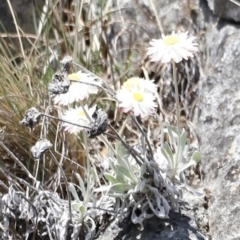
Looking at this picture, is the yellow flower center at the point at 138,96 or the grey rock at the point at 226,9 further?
the grey rock at the point at 226,9

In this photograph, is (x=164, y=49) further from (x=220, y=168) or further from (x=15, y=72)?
(x=15, y=72)

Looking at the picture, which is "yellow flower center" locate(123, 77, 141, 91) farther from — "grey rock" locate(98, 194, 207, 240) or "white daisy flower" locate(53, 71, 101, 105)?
"grey rock" locate(98, 194, 207, 240)

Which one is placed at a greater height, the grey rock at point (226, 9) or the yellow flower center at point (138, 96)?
the grey rock at point (226, 9)

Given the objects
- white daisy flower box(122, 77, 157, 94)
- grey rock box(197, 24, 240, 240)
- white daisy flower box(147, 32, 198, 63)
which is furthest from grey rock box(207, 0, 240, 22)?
white daisy flower box(122, 77, 157, 94)

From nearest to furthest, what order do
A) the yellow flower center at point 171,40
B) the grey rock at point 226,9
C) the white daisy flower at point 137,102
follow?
the white daisy flower at point 137,102
the yellow flower center at point 171,40
the grey rock at point 226,9

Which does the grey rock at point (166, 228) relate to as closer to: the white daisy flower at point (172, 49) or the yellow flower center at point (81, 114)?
the yellow flower center at point (81, 114)

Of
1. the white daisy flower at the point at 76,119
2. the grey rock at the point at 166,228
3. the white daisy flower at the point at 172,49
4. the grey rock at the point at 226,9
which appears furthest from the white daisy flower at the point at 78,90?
the grey rock at the point at 226,9

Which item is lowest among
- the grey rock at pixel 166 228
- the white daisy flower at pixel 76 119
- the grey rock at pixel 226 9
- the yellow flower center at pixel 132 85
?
the grey rock at pixel 166 228
